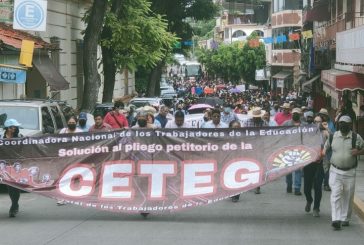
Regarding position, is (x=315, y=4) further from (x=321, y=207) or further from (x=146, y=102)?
(x=321, y=207)

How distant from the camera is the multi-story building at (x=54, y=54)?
23141mm

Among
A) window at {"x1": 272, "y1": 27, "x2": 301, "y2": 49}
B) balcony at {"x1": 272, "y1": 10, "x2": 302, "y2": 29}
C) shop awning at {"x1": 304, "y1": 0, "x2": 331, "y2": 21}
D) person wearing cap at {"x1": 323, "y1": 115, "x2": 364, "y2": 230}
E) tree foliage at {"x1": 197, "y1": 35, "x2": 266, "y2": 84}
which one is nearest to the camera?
person wearing cap at {"x1": 323, "y1": 115, "x2": 364, "y2": 230}

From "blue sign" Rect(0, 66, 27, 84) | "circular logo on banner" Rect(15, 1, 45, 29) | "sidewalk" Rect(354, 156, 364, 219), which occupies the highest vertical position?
"circular logo on banner" Rect(15, 1, 45, 29)

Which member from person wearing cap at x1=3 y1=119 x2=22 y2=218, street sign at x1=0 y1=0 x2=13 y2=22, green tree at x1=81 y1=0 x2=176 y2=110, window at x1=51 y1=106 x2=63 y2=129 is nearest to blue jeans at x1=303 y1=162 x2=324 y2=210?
person wearing cap at x1=3 y1=119 x2=22 y2=218

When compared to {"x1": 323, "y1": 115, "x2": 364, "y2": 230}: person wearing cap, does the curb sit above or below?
below

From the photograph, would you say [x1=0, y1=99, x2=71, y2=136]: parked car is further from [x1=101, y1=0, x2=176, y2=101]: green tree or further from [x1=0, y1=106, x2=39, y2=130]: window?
[x1=101, y1=0, x2=176, y2=101]: green tree

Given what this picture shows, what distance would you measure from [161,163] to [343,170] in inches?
108

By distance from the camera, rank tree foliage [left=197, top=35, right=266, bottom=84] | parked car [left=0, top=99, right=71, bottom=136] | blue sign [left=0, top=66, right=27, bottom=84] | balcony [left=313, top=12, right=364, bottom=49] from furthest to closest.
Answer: tree foliage [left=197, top=35, right=266, bottom=84] < balcony [left=313, top=12, right=364, bottom=49] < blue sign [left=0, top=66, right=27, bottom=84] < parked car [left=0, top=99, right=71, bottom=136]

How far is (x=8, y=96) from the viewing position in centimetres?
2486

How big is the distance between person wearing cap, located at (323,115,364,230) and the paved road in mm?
283

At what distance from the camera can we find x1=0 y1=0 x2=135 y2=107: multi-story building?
75.9 feet

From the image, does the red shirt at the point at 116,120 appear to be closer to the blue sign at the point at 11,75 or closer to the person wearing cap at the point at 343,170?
the blue sign at the point at 11,75

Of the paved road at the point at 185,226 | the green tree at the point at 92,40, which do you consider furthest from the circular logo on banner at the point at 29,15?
the paved road at the point at 185,226

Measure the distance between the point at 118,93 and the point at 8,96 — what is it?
22.1m
